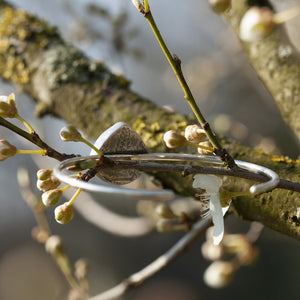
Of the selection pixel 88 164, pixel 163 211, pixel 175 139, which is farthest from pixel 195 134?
pixel 163 211

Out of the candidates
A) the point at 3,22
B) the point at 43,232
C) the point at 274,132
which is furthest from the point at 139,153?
the point at 274,132

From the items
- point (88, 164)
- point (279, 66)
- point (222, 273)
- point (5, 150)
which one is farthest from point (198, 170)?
point (222, 273)

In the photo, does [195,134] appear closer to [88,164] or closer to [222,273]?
[88,164]

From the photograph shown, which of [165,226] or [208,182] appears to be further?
[165,226]

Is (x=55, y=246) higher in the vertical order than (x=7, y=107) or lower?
lower

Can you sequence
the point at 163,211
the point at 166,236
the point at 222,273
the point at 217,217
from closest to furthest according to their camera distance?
the point at 217,217
the point at 163,211
the point at 222,273
the point at 166,236

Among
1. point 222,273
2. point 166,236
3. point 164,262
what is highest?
point 164,262

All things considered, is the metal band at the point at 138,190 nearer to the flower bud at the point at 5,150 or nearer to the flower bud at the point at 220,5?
the flower bud at the point at 5,150

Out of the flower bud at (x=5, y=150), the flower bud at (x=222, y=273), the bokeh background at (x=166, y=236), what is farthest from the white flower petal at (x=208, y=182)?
the bokeh background at (x=166, y=236)

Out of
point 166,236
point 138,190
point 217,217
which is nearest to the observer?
point 138,190
